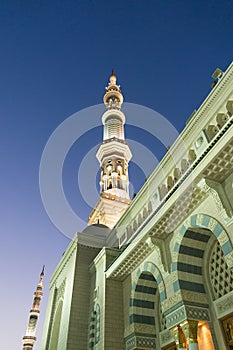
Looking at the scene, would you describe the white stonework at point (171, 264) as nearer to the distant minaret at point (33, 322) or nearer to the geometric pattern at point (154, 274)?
the geometric pattern at point (154, 274)

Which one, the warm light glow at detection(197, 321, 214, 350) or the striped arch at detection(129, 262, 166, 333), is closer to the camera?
the warm light glow at detection(197, 321, 214, 350)

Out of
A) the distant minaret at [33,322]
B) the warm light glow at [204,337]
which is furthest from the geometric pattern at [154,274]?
the distant minaret at [33,322]

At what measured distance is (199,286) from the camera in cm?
721

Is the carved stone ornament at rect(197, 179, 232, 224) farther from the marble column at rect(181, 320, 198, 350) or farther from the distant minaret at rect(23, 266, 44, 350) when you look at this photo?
the distant minaret at rect(23, 266, 44, 350)

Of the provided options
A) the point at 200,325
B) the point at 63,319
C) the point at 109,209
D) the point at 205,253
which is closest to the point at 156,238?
the point at 205,253

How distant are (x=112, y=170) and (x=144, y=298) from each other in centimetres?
1358

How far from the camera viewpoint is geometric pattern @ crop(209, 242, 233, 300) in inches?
264

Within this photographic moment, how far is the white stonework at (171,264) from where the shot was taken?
21.4 ft

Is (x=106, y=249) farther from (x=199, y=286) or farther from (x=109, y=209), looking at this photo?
(x=109, y=209)

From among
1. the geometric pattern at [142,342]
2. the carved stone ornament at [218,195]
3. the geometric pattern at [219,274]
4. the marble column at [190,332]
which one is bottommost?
the marble column at [190,332]

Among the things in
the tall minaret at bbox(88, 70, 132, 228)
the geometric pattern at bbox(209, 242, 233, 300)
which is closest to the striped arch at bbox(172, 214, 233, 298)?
the geometric pattern at bbox(209, 242, 233, 300)

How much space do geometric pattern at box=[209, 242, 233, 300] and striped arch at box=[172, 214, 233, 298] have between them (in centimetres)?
28

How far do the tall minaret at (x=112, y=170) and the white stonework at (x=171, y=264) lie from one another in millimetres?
4476

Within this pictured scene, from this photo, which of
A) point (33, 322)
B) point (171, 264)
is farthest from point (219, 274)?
point (33, 322)
